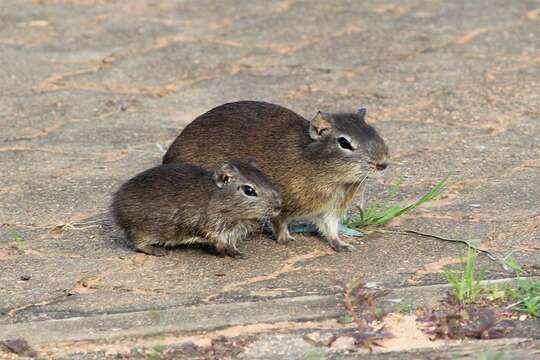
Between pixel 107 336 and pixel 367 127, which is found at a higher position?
pixel 367 127

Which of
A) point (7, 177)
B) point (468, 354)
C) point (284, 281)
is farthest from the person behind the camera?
point (7, 177)

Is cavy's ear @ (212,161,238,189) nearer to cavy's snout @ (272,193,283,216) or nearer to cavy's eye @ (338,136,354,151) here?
cavy's snout @ (272,193,283,216)

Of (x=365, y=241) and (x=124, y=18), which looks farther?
(x=124, y=18)

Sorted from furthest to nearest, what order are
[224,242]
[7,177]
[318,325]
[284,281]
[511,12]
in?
[511,12] → [7,177] → [224,242] → [284,281] → [318,325]

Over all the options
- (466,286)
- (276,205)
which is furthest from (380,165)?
(466,286)

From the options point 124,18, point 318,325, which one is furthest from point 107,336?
point 124,18

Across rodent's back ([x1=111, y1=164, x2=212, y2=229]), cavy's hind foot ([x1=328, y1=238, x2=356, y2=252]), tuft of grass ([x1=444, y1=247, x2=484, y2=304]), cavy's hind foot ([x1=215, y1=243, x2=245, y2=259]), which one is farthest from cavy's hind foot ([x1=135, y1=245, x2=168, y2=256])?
tuft of grass ([x1=444, y1=247, x2=484, y2=304])

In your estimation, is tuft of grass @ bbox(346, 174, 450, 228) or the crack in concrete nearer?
the crack in concrete

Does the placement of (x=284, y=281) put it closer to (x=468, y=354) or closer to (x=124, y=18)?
(x=468, y=354)

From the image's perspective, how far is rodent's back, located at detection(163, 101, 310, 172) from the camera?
19.5 feet

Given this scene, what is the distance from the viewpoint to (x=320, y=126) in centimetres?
582

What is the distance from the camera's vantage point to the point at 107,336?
4.68m

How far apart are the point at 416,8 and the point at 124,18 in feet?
8.47

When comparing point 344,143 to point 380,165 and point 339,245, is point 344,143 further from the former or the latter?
point 339,245
